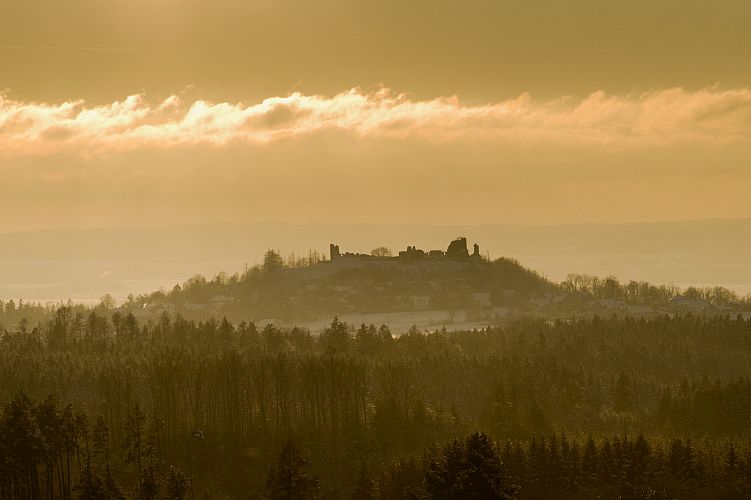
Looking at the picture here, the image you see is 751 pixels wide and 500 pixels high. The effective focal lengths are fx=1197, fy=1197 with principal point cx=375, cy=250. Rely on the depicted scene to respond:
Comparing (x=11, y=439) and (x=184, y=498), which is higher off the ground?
(x=11, y=439)

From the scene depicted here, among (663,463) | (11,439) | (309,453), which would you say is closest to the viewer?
(11,439)

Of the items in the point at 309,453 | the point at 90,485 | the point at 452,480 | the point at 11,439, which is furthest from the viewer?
the point at 309,453

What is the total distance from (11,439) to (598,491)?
81.7 meters

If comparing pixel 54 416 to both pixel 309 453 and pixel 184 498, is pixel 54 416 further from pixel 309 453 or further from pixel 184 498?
pixel 309 453

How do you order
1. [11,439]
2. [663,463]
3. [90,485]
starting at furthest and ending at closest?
[663,463] → [11,439] → [90,485]

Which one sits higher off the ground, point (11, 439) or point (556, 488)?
point (11, 439)

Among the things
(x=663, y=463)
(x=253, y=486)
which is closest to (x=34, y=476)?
(x=253, y=486)

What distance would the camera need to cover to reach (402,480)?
170 meters

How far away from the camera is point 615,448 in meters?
175

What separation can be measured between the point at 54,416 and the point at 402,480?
4956 centimetres

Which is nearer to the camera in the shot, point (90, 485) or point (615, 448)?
point (90, 485)

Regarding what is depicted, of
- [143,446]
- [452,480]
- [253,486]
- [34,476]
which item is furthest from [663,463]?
[34,476]

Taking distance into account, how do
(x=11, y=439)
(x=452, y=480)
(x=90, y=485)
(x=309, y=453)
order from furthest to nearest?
(x=309, y=453)
(x=11, y=439)
(x=90, y=485)
(x=452, y=480)

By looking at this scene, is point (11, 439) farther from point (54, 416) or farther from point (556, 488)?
point (556, 488)
